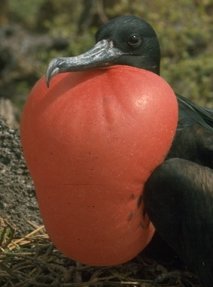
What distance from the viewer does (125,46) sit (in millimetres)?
3740

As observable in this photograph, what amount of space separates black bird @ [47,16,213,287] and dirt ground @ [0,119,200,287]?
0.71 feet

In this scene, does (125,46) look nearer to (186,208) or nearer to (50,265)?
(186,208)

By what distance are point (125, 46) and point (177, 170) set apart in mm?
525

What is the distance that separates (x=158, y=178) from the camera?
3.48 meters

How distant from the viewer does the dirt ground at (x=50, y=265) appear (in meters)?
3.85

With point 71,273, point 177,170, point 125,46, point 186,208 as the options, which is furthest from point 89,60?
point 71,273

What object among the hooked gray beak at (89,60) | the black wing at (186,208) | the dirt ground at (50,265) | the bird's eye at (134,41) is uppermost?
the hooked gray beak at (89,60)

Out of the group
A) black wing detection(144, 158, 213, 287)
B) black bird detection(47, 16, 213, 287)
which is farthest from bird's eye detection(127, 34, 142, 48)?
black wing detection(144, 158, 213, 287)

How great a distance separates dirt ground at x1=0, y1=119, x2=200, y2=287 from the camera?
385 centimetres

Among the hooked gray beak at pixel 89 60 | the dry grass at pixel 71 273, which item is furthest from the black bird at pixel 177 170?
the dry grass at pixel 71 273

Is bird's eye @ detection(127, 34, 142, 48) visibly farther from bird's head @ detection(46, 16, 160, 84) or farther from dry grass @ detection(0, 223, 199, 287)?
dry grass @ detection(0, 223, 199, 287)

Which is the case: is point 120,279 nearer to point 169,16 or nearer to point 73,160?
point 73,160

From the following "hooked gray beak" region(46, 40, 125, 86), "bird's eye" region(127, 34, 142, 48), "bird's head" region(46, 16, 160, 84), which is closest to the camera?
"hooked gray beak" region(46, 40, 125, 86)

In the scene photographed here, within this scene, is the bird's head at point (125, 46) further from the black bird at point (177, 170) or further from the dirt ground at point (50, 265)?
the dirt ground at point (50, 265)
